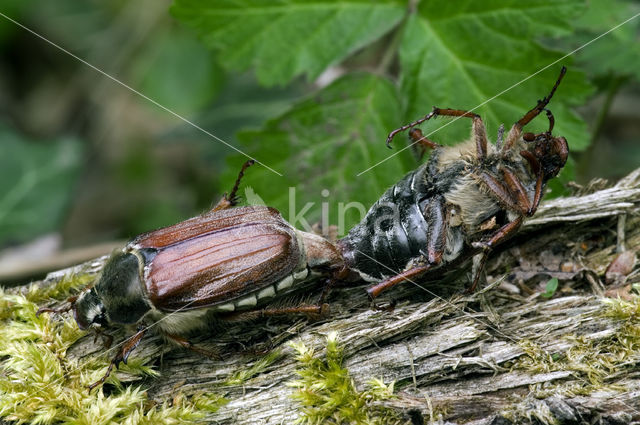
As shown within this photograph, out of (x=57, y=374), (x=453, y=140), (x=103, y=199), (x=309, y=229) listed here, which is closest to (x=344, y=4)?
(x=453, y=140)

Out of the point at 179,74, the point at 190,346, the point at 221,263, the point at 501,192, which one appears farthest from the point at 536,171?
the point at 179,74

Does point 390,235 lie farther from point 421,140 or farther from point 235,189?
point 235,189

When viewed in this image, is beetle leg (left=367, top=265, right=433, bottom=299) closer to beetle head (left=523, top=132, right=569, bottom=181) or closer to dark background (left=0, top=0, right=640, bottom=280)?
beetle head (left=523, top=132, right=569, bottom=181)

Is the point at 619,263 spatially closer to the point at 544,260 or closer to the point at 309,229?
the point at 544,260

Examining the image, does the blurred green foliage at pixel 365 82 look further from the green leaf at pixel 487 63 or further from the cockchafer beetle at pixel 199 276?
the cockchafer beetle at pixel 199 276

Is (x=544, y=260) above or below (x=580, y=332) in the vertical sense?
above

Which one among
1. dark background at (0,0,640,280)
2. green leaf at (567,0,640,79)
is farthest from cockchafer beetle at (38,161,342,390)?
green leaf at (567,0,640,79)

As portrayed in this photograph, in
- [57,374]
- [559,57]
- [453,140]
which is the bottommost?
[57,374]
